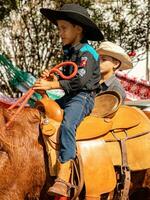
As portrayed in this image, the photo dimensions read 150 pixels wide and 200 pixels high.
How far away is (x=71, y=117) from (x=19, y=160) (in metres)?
0.53

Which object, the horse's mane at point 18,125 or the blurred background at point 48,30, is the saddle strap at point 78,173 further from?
the blurred background at point 48,30

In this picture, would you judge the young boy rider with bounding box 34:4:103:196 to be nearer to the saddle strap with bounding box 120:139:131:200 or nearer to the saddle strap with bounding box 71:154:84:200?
the saddle strap with bounding box 71:154:84:200

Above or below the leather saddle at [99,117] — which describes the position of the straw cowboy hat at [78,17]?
above

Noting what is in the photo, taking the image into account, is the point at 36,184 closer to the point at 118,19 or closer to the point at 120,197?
the point at 120,197

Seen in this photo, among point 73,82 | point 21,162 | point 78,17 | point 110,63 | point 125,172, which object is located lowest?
point 125,172

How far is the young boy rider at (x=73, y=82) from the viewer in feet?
12.6

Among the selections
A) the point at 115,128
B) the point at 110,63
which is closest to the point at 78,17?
the point at 115,128

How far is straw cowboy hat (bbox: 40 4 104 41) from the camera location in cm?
407

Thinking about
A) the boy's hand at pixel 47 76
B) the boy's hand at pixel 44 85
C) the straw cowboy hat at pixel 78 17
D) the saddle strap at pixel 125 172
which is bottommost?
the saddle strap at pixel 125 172

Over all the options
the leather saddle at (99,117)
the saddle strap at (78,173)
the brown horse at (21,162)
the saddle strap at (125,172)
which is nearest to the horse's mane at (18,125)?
the brown horse at (21,162)

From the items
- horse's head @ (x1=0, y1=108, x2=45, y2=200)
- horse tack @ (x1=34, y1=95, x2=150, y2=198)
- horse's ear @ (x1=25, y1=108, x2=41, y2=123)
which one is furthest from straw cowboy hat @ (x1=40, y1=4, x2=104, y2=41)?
horse's head @ (x1=0, y1=108, x2=45, y2=200)

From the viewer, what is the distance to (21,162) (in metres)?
3.86

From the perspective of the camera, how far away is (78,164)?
3.94 metres

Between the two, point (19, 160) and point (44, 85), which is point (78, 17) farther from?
point (19, 160)
